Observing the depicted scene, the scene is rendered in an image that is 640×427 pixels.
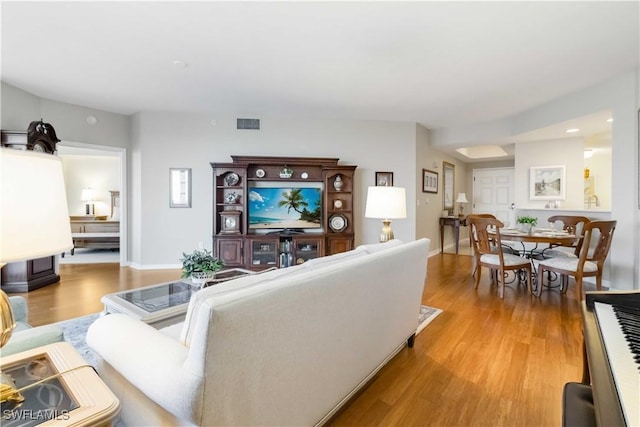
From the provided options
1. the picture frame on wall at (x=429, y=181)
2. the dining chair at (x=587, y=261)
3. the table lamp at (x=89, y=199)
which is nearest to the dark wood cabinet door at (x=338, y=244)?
the picture frame on wall at (x=429, y=181)

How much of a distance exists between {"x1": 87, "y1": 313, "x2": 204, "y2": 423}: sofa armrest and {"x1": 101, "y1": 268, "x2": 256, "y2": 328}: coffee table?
2.60ft

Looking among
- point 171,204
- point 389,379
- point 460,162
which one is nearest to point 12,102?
point 171,204

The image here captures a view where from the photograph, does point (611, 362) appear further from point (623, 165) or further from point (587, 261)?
point (623, 165)

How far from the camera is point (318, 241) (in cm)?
490

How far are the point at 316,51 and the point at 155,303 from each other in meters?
2.70

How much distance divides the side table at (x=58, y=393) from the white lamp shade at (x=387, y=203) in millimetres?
2245

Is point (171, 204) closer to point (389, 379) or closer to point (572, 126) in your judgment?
point (389, 379)

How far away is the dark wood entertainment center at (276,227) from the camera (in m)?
4.79

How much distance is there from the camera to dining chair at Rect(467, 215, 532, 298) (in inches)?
137

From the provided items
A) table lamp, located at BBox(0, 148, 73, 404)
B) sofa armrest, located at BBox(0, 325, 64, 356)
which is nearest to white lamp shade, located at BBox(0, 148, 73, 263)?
table lamp, located at BBox(0, 148, 73, 404)

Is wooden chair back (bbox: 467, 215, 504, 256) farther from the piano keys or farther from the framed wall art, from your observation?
the framed wall art

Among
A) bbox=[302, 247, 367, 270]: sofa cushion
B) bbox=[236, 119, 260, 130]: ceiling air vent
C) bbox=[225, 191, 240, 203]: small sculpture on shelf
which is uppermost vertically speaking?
bbox=[236, 119, 260, 130]: ceiling air vent

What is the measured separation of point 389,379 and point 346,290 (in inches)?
37.6

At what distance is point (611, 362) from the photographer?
32.0 inches
